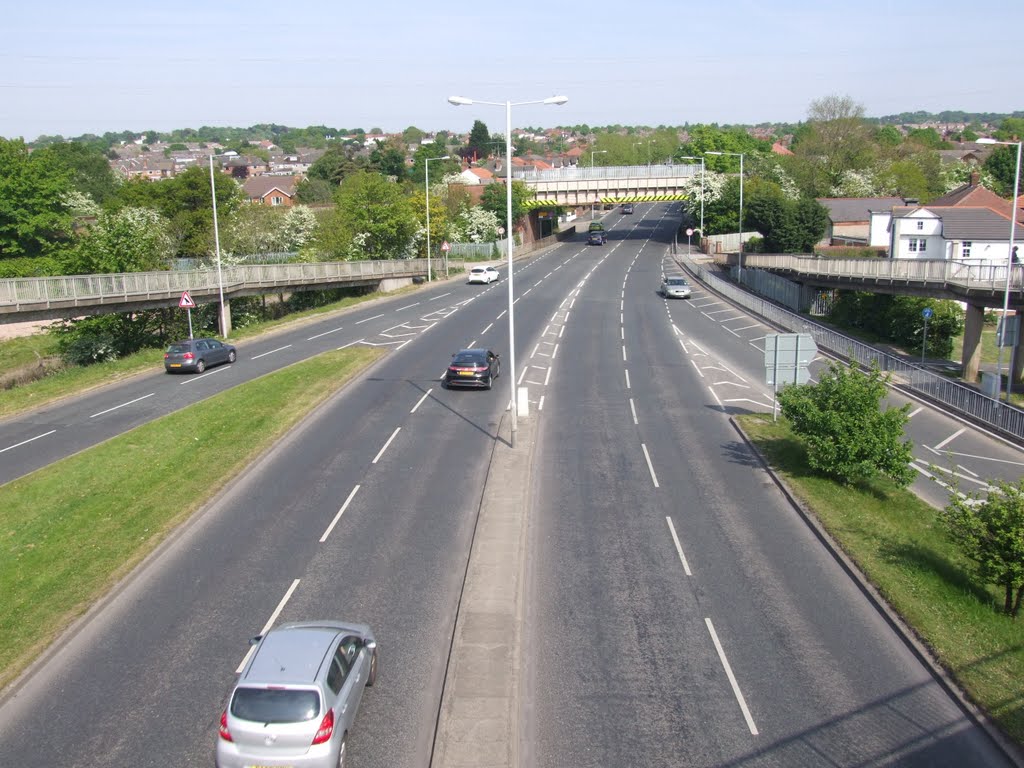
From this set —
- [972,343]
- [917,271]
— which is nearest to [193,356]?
[917,271]

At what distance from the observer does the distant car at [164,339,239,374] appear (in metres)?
36.8

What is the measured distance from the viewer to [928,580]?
16.3 meters

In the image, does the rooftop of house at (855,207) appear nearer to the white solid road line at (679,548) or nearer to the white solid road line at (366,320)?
the white solid road line at (366,320)

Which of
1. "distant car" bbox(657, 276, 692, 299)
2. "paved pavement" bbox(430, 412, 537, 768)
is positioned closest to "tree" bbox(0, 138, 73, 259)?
"distant car" bbox(657, 276, 692, 299)

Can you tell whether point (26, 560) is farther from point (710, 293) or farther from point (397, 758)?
point (710, 293)

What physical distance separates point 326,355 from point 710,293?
105 ft

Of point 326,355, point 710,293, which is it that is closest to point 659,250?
point 710,293

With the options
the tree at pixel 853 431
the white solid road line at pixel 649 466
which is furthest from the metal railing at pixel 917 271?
the white solid road line at pixel 649 466

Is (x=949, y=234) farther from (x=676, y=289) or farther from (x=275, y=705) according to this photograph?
(x=275, y=705)

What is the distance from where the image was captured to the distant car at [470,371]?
105 ft

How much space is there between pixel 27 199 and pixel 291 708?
86247mm

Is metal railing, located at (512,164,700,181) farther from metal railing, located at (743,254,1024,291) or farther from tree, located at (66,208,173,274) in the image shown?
tree, located at (66,208,173,274)

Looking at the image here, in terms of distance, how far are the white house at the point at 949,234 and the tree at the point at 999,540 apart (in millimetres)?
44735

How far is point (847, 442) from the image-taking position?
2123 centimetres
